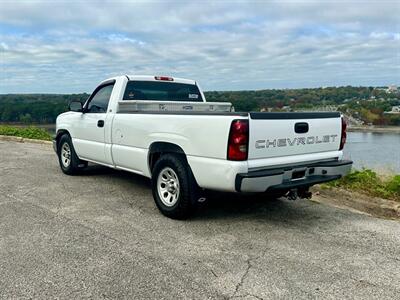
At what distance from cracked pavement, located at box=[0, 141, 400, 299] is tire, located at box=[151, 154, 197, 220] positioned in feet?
0.54

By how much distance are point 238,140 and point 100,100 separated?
140 inches

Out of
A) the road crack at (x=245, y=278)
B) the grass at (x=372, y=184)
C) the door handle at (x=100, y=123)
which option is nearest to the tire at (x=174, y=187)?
the road crack at (x=245, y=278)

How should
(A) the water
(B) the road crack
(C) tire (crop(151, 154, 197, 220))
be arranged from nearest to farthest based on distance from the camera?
1. (B) the road crack
2. (C) tire (crop(151, 154, 197, 220))
3. (A) the water

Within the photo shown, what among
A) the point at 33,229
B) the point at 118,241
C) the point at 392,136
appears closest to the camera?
the point at 118,241

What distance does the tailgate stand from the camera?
4332 millimetres

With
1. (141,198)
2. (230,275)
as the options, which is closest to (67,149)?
(141,198)

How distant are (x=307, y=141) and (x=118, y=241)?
8.29 ft

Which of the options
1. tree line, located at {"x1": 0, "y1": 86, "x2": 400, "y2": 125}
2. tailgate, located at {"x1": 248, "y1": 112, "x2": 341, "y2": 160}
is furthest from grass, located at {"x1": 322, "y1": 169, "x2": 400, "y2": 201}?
tree line, located at {"x1": 0, "y1": 86, "x2": 400, "y2": 125}

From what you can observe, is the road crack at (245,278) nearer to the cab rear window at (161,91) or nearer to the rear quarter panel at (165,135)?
the rear quarter panel at (165,135)

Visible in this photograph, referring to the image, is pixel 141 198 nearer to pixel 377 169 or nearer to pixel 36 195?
pixel 36 195

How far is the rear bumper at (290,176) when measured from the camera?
14.0 feet

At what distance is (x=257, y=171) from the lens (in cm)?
439

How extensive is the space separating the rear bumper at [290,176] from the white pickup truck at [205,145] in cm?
1

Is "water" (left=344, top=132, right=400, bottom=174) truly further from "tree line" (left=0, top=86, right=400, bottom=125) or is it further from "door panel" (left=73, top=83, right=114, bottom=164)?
"door panel" (left=73, top=83, right=114, bottom=164)
